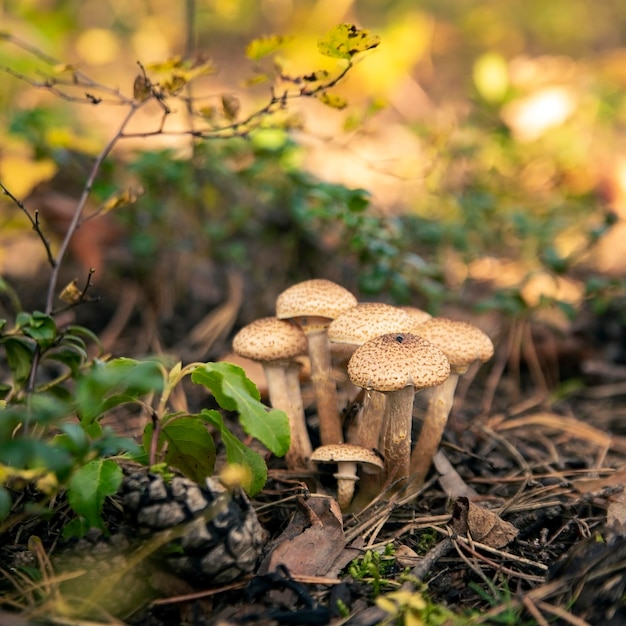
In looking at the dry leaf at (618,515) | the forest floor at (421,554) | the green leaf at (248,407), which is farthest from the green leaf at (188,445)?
the dry leaf at (618,515)

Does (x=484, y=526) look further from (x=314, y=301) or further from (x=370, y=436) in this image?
(x=314, y=301)

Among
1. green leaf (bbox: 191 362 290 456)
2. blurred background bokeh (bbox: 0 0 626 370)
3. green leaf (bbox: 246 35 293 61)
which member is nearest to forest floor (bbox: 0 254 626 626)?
green leaf (bbox: 191 362 290 456)

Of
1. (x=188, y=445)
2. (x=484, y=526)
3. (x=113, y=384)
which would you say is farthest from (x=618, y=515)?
(x=113, y=384)

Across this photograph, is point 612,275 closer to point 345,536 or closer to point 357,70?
point 357,70

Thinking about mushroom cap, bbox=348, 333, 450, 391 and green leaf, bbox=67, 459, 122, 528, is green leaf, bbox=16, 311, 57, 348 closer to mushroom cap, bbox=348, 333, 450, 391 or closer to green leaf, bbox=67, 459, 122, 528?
green leaf, bbox=67, 459, 122, 528

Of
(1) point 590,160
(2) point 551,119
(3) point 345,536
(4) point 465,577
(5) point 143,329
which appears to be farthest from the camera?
(1) point 590,160

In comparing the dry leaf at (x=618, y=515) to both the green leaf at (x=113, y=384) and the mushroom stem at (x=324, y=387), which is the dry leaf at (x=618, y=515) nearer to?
the mushroom stem at (x=324, y=387)

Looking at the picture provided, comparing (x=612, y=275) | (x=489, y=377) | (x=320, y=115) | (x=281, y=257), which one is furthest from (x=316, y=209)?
(x=320, y=115)
